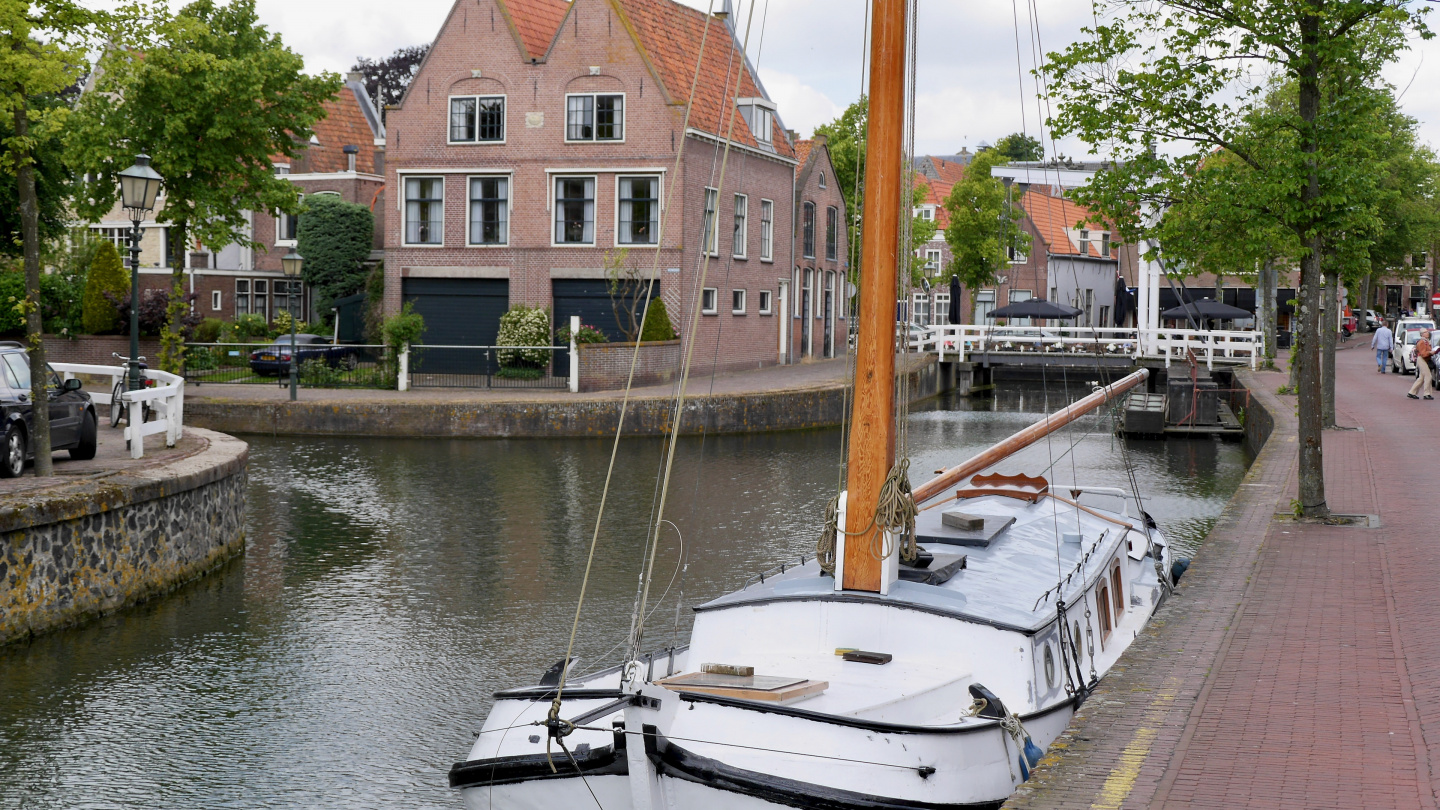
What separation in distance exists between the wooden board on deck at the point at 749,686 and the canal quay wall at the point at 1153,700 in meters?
1.10

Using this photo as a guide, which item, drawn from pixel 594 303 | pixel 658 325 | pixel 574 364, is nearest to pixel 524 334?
pixel 594 303

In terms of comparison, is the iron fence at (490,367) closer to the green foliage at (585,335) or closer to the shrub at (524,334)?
the shrub at (524,334)

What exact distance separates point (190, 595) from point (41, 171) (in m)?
24.9

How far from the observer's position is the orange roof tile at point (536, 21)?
36.3 m

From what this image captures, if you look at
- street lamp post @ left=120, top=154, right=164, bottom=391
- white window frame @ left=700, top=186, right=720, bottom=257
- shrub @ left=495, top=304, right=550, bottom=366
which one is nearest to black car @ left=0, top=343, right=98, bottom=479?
street lamp post @ left=120, top=154, right=164, bottom=391

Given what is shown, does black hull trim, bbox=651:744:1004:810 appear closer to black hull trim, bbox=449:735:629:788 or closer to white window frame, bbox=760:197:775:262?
black hull trim, bbox=449:735:629:788

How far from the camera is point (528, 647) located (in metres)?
11.3

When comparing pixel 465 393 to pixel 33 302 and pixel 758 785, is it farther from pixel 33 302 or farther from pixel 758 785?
pixel 758 785

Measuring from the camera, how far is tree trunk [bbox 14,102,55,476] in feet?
40.5

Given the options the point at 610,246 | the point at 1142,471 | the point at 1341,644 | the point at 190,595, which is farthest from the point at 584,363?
the point at 1341,644

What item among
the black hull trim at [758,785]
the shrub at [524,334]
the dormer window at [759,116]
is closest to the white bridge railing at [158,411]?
the black hull trim at [758,785]

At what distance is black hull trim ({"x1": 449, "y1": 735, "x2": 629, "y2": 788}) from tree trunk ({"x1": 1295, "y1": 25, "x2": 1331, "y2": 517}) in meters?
10.2

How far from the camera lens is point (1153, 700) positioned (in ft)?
23.5

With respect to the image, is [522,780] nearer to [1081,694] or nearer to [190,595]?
[1081,694]
